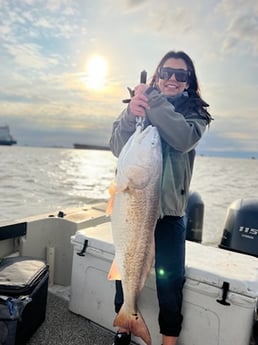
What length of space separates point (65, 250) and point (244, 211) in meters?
2.05

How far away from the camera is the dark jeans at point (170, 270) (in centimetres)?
205

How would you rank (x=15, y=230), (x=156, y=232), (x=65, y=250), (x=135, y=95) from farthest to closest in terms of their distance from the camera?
(x=65, y=250) < (x=15, y=230) < (x=156, y=232) < (x=135, y=95)

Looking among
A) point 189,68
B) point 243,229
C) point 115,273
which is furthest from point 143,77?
point 243,229

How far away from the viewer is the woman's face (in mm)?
2041

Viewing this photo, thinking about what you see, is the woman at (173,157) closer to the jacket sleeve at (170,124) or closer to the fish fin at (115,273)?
the jacket sleeve at (170,124)

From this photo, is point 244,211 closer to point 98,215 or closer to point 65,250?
point 98,215

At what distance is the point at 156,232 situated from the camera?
206 cm

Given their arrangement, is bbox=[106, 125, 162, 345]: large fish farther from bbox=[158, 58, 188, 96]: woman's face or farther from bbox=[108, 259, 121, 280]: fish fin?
bbox=[158, 58, 188, 96]: woman's face

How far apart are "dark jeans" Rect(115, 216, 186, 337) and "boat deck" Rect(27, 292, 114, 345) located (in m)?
0.74

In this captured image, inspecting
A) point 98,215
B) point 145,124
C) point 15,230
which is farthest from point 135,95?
point 98,215

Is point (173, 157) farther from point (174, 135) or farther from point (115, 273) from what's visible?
point (115, 273)

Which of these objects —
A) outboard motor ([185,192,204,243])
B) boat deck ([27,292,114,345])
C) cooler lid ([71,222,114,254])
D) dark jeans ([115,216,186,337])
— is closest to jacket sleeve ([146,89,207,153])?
dark jeans ([115,216,186,337])

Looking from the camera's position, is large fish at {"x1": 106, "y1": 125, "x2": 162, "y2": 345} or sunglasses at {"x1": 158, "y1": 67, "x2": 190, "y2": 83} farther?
sunglasses at {"x1": 158, "y1": 67, "x2": 190, "y2": 83}

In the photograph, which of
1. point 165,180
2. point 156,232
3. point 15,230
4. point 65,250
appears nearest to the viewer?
point 165,180
